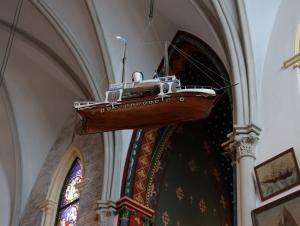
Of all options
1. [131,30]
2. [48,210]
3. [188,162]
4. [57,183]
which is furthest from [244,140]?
[57,183]

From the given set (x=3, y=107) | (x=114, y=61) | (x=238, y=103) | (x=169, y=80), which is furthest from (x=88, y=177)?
(x=169, y=80)

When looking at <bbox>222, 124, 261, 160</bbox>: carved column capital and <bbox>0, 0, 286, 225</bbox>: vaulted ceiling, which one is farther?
<bbox>0, 0, 286, 225</bbox>: vaulted ceiling

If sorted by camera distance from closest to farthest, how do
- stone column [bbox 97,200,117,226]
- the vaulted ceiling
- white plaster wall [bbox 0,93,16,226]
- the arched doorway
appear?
stone column [bbox 97,200,117,226] < the vaulted ceiling < the arched doorway < white plaster wall [bbox 0,93,16,226]

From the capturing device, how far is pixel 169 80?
758cm

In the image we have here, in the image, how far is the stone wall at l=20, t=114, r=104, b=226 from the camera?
1202cm

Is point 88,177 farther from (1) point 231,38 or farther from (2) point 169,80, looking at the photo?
(2) point 169,80

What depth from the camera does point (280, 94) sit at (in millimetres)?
8961

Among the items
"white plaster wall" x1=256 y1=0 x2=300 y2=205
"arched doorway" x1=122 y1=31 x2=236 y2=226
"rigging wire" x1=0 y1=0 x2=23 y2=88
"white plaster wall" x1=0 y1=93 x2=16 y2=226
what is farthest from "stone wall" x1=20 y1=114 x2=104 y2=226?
"white plaster wall" x1=256 y1=0 x2=300 y2=205

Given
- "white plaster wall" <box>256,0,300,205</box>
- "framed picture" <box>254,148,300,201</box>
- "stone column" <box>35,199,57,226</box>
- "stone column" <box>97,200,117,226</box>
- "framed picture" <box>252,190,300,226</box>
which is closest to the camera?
"framed picture" <box>252,190,300,226</box>

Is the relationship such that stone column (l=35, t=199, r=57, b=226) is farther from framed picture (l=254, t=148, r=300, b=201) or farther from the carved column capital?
framed picture (l=254, t=148, r=300, b=201)

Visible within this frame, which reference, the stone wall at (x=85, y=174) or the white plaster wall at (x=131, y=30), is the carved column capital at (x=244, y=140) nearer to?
the white plaster wall at (x=131, y=30)

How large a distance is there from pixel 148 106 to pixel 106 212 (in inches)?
161

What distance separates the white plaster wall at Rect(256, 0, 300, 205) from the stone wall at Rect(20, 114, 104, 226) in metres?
4.23

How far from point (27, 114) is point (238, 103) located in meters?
7.41
